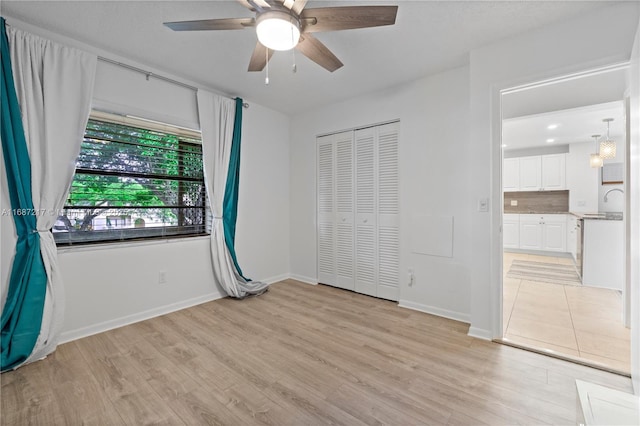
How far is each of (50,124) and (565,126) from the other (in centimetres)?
708

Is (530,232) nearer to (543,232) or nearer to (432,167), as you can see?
(543,232)

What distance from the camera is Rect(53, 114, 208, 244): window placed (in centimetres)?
253

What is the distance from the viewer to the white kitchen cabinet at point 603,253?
12.0 feet

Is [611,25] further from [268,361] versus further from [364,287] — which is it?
[268,361]

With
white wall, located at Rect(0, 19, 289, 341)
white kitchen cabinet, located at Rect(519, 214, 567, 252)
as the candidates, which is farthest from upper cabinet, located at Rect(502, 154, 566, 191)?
white wall, located at Rect(0, 19, 289, 341)

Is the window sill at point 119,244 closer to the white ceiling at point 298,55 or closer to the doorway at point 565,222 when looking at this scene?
the white ceiling at point 298,55

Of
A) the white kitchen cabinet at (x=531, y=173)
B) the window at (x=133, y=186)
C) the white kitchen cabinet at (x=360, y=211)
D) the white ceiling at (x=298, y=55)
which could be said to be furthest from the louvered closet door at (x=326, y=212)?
the white kitchen cabinet at (x=531, y=173)

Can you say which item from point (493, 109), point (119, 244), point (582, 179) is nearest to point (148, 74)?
point (119, 244)

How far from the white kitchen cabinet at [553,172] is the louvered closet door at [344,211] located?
17.9ft

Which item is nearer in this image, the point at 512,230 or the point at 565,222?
the point at 565,222

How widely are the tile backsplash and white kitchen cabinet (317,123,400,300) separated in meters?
5.17

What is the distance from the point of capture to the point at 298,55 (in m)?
2.64

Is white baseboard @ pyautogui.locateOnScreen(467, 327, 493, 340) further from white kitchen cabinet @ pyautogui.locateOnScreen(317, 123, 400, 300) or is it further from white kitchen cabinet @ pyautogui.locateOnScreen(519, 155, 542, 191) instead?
white kitchen cabinet @ pyautogui.locateOnScreen(519, 155, 542, 191)

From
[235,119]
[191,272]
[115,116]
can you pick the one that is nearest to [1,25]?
[115,116]
